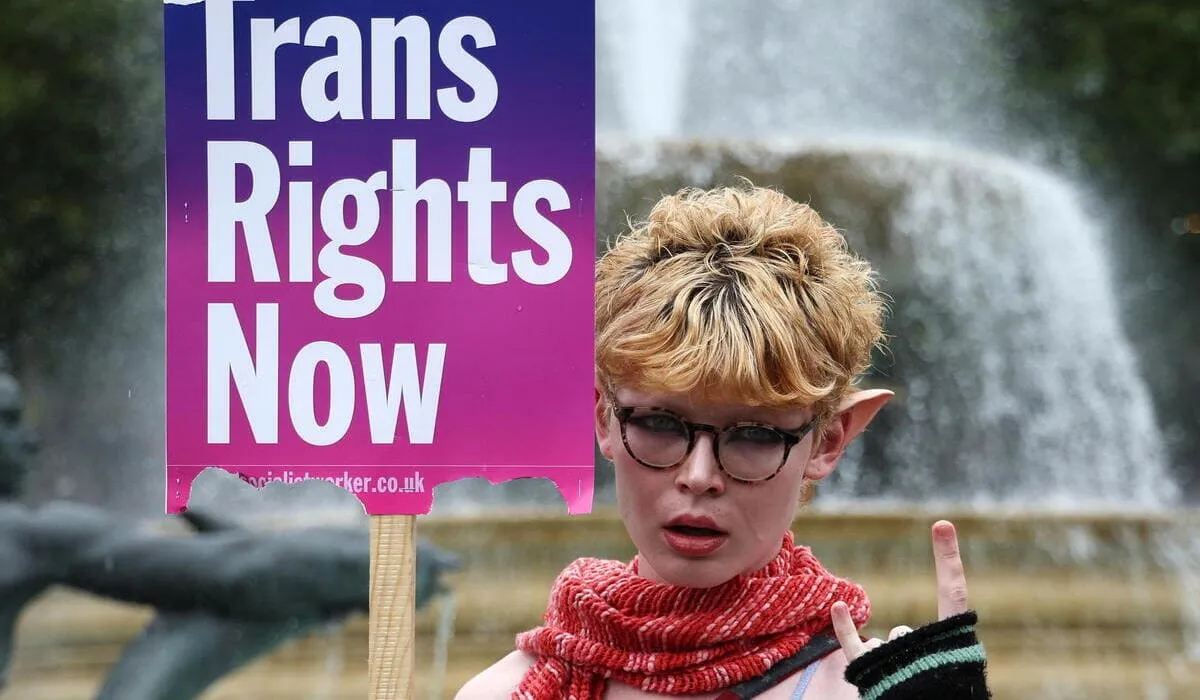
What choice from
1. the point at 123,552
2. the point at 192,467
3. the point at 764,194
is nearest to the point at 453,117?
the point at 764,194

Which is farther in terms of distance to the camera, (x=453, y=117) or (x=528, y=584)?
(x=528, y=584)

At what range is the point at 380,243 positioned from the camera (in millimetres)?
1970

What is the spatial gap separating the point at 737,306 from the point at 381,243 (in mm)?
404

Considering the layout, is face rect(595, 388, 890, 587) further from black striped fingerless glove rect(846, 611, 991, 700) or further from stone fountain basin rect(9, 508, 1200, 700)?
stone fountain basin rect(9, 508, 1200, 700)

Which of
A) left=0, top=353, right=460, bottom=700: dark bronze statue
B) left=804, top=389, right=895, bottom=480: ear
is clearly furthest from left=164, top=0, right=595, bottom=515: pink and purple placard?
left=0, top=353, right=460, bottom=700: dark bronze statue

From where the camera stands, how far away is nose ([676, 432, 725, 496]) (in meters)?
1.79

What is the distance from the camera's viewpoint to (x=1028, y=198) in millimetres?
8273

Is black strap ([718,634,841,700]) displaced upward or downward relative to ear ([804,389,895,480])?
downward

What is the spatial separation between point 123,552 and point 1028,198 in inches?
182

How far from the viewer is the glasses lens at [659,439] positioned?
1797mm

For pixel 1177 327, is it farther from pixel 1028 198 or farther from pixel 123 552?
pixel 123 552

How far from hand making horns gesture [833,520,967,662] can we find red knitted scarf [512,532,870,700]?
0.08m

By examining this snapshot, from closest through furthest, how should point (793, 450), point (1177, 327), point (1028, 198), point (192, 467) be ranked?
point (793, 450) → point (192, 467) → point (1028, 198) → point (1177, 327)

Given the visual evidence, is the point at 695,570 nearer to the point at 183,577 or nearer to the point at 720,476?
the point at 720,476
